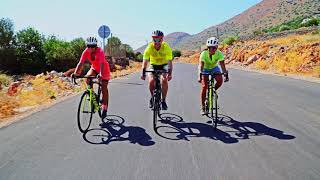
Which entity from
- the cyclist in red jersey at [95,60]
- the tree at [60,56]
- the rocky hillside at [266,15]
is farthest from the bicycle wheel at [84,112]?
the rocky hillside at [266,15]

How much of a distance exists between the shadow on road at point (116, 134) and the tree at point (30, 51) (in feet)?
127

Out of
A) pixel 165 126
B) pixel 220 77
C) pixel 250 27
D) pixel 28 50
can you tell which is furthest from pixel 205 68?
pixel 250 27

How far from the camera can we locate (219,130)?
8.40 meters

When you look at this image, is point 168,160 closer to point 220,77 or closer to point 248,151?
point 248,151

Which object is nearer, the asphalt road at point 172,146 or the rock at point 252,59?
the asphalt road at point 172,146

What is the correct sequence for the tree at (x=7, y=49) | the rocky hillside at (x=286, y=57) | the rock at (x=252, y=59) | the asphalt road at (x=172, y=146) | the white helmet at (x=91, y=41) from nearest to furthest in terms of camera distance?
the asphalt road at (x=172, y=146), the white helmet at (x=91, y=41), the rocky hillside at (x=286, y=57), the rock at (x=252, y=59), the tree at (x=7, y=49)

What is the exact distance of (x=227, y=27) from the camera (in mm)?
146500

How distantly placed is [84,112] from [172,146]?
2.38m

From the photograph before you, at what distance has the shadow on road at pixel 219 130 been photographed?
778 centimetres

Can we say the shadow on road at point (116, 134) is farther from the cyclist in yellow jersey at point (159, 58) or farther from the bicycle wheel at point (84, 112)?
the cyclist in yellow jersey at point (159, 58)

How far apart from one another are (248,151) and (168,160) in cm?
141

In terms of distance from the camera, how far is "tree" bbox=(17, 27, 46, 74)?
4600cm

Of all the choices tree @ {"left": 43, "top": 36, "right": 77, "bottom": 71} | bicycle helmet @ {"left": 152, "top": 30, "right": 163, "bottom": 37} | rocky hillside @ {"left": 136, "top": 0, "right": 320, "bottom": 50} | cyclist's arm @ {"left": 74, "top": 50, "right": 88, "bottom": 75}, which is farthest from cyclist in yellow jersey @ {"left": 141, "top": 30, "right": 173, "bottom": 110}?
rocky hillside @ {"left": 136, "top": 0, "right": 320, "bottom": 50}

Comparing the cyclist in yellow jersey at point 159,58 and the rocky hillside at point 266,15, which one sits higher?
the rocky hillside at point 266,15
